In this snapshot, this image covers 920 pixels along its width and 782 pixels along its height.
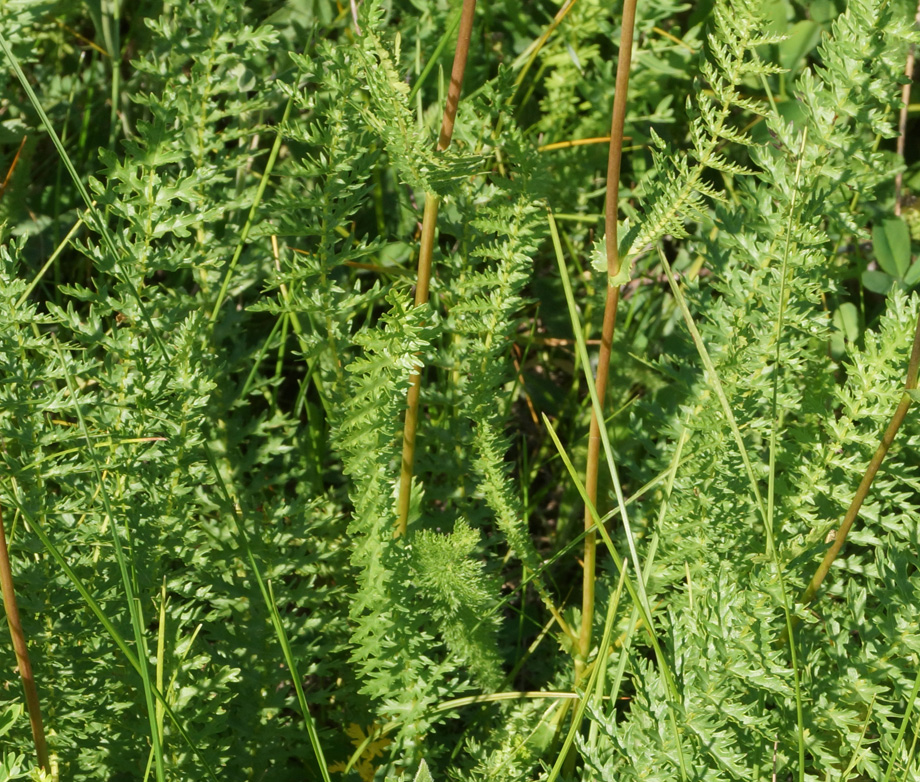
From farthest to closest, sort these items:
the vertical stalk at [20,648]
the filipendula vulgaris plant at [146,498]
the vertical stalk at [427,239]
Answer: the filipendula vulgaris plant at [146,498] → the vertical stalk at [427,239] → the vertical stalk at [20,648]

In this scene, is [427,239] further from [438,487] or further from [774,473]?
[774,473]

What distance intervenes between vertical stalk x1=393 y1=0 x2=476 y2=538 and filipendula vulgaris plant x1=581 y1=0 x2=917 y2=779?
1.11ft

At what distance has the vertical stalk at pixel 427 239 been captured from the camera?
1.38m

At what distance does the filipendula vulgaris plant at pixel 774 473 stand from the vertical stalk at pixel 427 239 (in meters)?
0.34

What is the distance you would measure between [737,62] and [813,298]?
1.45 ft

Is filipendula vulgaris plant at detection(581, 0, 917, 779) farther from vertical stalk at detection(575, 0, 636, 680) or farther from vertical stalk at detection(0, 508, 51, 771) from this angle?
vertical stalk at detection(0, 508, 51, 771)

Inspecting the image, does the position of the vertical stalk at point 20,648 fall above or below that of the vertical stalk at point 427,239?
below

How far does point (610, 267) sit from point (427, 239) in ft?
0.98

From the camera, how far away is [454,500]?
202cm

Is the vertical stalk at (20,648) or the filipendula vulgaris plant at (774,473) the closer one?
the vertical stalk at (20,648)

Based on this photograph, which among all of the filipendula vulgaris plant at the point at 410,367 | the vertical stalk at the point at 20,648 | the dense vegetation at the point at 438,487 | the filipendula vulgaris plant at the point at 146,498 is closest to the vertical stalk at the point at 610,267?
the dense vegetation at the point at 438,487

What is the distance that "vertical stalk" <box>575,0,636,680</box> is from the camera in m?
1.36

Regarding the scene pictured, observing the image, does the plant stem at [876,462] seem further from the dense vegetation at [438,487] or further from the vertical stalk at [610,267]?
the vertical stalk at [610,267]

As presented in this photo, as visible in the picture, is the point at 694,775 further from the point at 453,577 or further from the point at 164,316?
the point at 164,316
